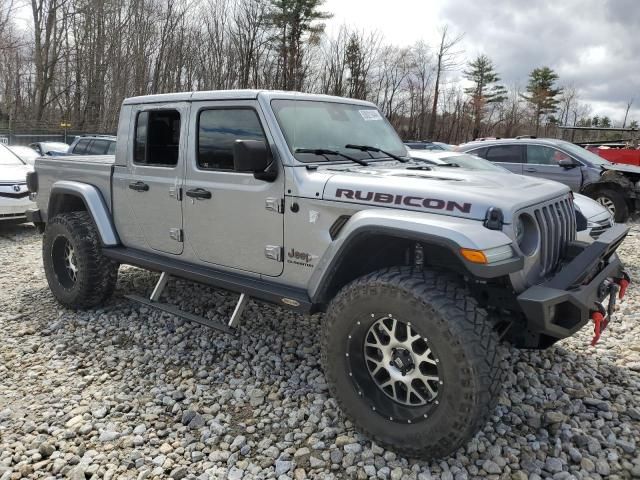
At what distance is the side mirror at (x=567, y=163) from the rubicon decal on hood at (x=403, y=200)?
836 cm

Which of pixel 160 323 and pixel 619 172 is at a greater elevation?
pixel 619 172

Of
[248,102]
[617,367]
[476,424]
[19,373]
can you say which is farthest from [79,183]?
[617,367]

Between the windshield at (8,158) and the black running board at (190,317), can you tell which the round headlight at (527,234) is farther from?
the windshield at (8,158)

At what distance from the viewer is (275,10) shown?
3006 cm

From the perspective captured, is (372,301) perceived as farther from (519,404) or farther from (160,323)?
(160,323)

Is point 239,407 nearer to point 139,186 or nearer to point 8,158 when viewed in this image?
point 139,186

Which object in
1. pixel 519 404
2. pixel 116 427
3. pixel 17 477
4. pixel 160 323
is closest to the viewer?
pixel 17 477

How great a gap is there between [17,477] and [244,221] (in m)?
1.91

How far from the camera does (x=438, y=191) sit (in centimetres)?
270

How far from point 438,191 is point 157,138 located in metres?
2.51

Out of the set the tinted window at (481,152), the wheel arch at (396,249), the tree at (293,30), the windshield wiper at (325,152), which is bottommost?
the wheel arch at (396,249)

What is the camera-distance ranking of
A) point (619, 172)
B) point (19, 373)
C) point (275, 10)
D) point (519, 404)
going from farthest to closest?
point (275, 10)
point (619, 172)
point (19, 373)
point (519, 404)

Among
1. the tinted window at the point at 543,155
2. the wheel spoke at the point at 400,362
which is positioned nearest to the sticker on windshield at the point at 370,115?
the wheel spoke at the point at 400,362

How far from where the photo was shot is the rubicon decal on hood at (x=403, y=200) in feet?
8.57
